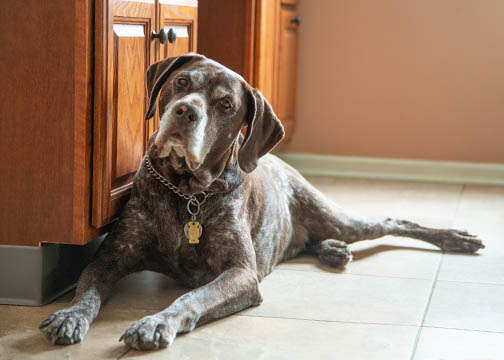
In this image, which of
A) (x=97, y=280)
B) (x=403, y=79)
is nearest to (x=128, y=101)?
(x=97, y=280)

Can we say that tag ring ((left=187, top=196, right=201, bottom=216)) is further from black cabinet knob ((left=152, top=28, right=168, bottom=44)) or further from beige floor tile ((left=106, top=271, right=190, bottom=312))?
black cabinet knob ((left=152, top=28, right=168, bottom=44))

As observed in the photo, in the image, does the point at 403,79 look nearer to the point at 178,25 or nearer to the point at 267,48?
the point at 267,48

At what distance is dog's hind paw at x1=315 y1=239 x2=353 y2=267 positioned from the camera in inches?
115

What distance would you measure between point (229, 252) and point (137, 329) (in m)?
0.53

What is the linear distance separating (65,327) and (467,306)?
128 centimetres

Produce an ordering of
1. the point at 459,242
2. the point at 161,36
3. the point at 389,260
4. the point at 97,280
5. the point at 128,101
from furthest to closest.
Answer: the point at 459,242 < the point at 389,260 < the point at 161,36 < the point at 128,101 < the point at 97,280

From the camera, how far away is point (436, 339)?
2150mm

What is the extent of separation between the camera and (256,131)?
97.6 inches

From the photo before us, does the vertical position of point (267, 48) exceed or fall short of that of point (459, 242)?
it exceeds it

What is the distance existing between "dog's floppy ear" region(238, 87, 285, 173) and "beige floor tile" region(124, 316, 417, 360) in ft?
1.70

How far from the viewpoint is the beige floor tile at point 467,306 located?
2.29 metres

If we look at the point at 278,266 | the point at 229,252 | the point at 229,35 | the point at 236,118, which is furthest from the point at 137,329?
the point at 229,35

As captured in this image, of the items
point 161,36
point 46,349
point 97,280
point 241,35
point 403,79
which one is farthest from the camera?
point 403,79

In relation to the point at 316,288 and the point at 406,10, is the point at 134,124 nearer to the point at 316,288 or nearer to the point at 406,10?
the point at 316,288
